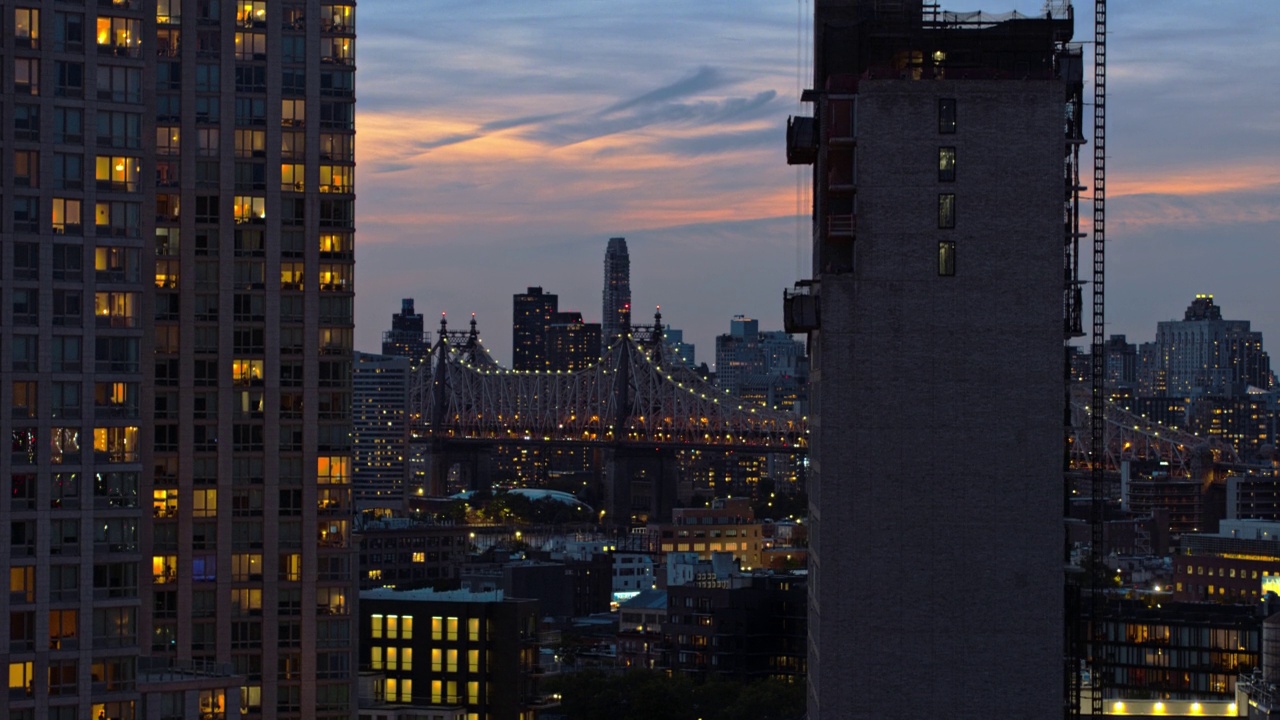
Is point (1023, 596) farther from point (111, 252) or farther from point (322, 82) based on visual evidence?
point (322, 82)

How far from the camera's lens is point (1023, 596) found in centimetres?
5541

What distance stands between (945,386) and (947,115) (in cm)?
598

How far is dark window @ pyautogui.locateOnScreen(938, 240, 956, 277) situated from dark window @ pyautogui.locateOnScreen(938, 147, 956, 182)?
4.63 ft

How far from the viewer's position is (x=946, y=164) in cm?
5550

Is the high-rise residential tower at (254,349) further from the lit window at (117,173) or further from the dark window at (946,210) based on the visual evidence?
the dark window at (946,210)

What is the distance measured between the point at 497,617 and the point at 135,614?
Answer: 4709 centimetres

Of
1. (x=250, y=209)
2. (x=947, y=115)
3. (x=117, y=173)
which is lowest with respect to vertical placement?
(x=117, y=173)

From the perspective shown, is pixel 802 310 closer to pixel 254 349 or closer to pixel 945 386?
pixel 945 386

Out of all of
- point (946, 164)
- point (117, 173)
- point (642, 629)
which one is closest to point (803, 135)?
point (946, 164)

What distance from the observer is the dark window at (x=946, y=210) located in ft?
182

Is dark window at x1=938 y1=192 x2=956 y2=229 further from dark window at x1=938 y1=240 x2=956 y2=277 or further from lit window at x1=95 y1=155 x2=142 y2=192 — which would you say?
lit window at x1=95 y1=155 x2=142 y2=192

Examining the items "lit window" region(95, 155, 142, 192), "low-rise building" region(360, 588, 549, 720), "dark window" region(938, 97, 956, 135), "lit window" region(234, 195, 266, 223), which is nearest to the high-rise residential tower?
"lit window" region(234, 195, 266, 223)

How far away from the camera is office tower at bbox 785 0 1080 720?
5534cm

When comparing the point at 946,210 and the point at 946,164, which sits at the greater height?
the point at 946,164
